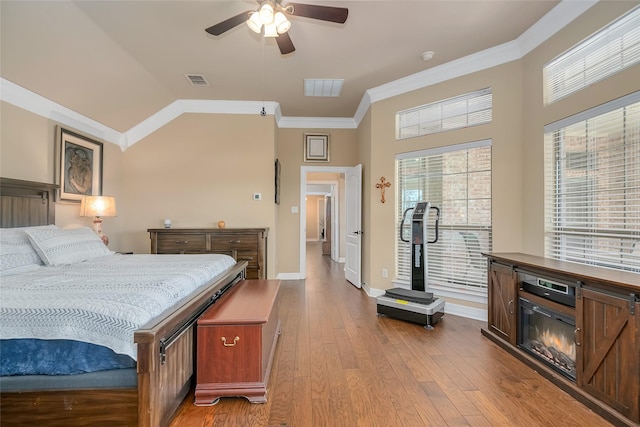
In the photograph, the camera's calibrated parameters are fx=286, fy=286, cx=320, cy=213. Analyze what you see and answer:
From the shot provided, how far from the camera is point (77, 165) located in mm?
3617

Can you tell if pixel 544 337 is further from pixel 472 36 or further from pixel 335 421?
pixel 472 36

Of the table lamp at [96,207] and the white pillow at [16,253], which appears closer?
the white pillow at [16,253]

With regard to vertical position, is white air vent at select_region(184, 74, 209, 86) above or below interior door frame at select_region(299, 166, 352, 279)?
above

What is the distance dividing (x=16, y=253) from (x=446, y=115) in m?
4.51

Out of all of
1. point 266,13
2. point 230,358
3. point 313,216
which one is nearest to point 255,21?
point 266,13

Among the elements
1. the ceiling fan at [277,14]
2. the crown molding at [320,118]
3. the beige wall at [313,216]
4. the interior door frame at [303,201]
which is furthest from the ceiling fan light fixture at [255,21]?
the beige wall at [313,216]

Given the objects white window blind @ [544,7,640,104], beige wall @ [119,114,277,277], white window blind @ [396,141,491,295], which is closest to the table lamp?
beige wall @ [119,114,277,277]

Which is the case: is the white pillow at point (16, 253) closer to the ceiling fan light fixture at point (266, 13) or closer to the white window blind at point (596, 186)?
the ceiling fan light fixture at point (266, 13)

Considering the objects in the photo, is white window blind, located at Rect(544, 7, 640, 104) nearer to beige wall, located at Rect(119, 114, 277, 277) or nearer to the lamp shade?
beige wall, located at Rect(119, 114, 277, 277)

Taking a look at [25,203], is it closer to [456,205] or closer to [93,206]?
[93,206]

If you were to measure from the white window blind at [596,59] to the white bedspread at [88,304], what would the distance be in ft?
11.6

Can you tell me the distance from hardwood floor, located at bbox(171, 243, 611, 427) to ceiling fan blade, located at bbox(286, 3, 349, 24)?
269 cm

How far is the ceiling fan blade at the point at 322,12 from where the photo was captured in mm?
2086

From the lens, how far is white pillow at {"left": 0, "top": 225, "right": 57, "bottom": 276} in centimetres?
212
